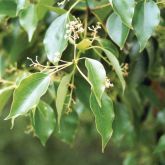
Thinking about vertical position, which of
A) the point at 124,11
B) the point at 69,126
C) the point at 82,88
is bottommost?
the point at 69,126

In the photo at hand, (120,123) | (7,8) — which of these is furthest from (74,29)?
(120,123)

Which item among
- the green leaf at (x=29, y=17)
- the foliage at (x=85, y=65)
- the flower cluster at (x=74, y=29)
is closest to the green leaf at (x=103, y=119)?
the foliage at (x=85, y=65)

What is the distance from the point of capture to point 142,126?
6.13 ft

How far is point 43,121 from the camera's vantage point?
3.88 ft

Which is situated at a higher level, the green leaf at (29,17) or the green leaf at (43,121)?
the green leaf at (29,17)

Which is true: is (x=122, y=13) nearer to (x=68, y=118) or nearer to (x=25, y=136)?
(x=68, y=118)

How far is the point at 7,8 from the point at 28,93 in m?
0.36

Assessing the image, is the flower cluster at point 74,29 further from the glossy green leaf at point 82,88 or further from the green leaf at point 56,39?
the glossy green leaf at point 82,88

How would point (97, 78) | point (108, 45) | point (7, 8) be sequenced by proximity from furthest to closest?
point (7, 8)
point (108, 45)
point (97, 78)

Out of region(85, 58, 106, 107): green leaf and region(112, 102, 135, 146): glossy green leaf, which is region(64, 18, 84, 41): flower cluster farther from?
region(112, 102, 135, 146): glossy green leaf

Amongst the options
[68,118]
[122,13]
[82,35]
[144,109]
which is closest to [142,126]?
[144,109]

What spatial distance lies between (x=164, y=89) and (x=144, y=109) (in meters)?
0.17

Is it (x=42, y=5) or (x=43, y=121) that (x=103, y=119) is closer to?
(x=43, y=121)

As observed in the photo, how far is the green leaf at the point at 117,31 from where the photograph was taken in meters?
1.06
